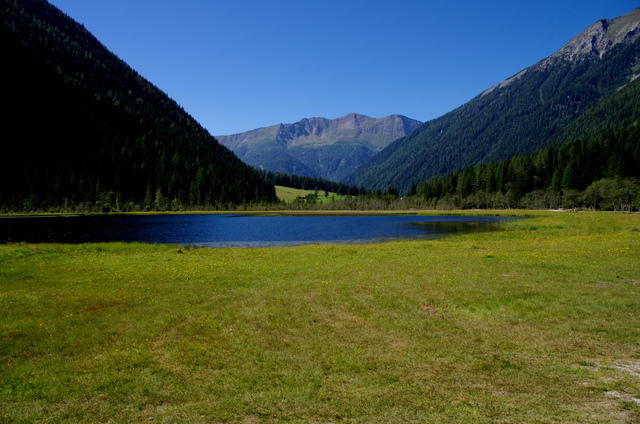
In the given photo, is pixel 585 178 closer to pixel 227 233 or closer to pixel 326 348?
pixel 227 233

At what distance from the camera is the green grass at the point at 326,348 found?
309 inches

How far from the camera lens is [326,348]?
1127 cm

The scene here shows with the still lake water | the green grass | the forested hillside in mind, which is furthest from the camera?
the forested hillside

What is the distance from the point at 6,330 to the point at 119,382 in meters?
6.91

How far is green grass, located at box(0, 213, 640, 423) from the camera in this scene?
7.84m

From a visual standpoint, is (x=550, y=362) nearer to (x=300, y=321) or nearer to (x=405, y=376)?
(x=405, y=376)

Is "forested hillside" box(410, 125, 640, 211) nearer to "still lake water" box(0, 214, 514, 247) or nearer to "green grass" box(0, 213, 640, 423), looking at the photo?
"still lake water" box(0, 214, 514, 247)

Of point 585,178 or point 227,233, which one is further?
point 585,178

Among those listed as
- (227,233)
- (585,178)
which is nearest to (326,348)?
(227,233)

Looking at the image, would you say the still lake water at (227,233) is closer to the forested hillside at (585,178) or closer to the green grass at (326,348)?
the green grass at (326,348)

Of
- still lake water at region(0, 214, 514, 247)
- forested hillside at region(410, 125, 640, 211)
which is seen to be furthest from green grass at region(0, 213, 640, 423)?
forested hillside at region(410, 125, 640, 211)

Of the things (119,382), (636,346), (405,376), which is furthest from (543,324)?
(119,382)

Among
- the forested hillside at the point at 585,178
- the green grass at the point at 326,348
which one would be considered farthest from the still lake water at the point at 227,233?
the forested hillside at the point at 585,178

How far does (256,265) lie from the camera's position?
2861 centimetres
